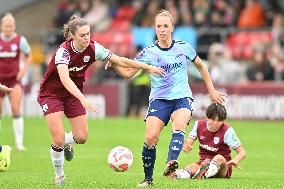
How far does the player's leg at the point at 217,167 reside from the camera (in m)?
12.6

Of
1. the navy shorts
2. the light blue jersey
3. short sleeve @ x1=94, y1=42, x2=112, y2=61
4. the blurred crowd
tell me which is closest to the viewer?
short sleeve @ x1=94, y1=42, x2=112, y2=61

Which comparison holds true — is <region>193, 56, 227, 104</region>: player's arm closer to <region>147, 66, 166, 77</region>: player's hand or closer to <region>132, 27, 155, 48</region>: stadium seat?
<region>147, 66, 166, 77</region>: player's hand

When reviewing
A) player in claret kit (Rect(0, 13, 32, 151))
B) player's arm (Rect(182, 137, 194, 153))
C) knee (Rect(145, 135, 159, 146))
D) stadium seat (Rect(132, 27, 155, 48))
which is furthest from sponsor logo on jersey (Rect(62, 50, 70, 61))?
stadium seat (Rect(132, 27, 155, 48))

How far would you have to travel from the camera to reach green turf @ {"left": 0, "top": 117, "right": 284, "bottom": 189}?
39.4ft

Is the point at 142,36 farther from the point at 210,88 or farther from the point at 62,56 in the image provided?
the point at 62,56

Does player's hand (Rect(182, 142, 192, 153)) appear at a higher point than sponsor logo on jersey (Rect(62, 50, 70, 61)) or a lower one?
lower

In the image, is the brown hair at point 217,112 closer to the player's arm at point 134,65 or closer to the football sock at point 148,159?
the player's arm at point 134,65

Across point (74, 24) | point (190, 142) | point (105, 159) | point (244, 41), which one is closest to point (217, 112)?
point (190, 142)

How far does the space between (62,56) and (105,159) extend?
5.34m

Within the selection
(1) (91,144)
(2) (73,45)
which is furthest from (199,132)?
(1) (91,144)

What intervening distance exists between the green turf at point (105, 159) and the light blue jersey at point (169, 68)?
1233 millimetres

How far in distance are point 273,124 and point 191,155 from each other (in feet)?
28.0

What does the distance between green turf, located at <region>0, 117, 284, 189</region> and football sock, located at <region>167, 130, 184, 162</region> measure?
399 millimetres

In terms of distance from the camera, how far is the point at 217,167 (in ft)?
41.5
